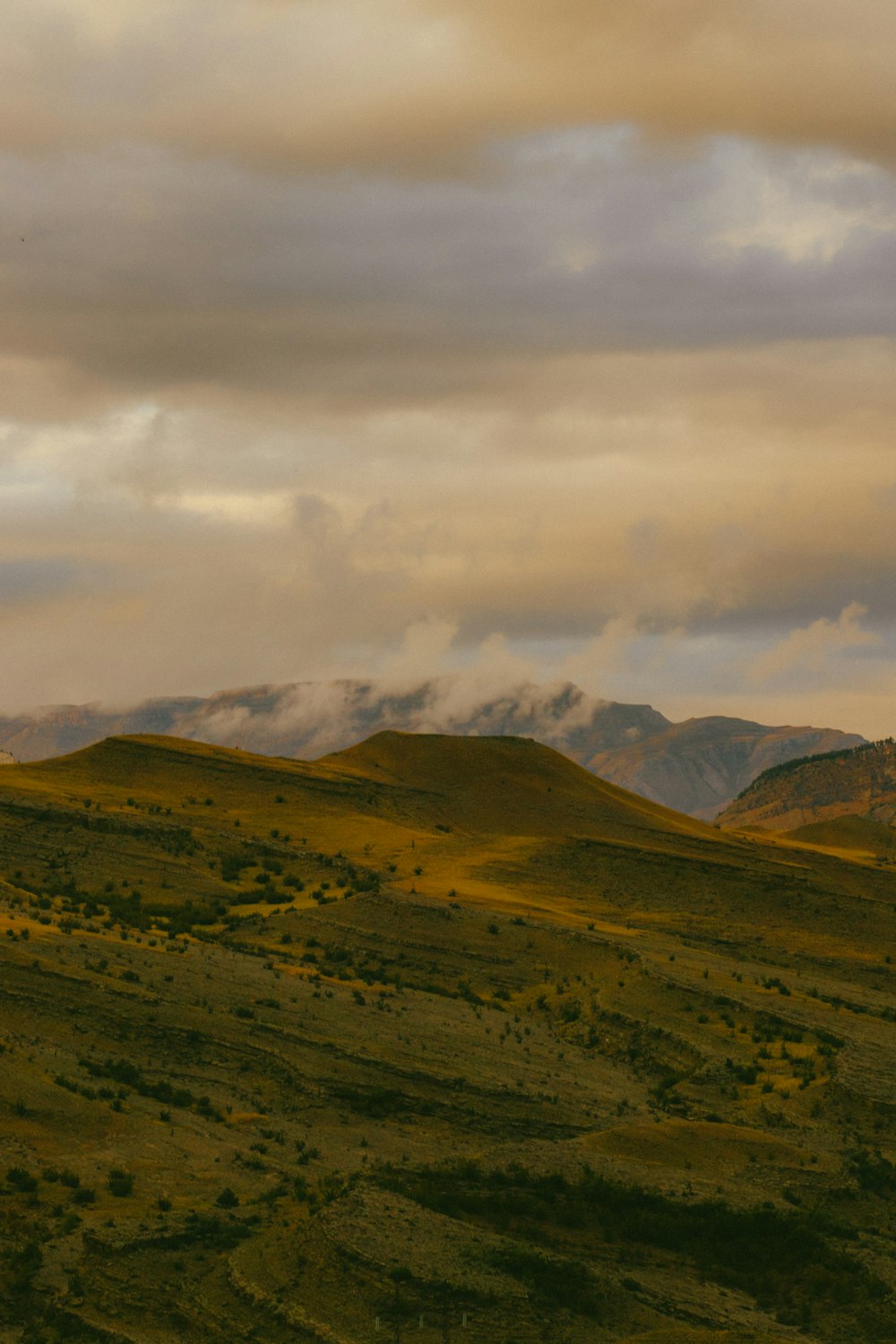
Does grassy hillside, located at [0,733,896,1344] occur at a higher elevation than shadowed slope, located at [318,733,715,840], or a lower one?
lower

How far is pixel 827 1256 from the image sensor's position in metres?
35.7

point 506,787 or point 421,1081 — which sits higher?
point 506,787

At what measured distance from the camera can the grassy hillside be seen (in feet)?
101

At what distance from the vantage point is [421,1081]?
45375 mm

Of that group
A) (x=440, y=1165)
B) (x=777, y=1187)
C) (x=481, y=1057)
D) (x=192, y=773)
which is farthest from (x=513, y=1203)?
(x=192, y=773)

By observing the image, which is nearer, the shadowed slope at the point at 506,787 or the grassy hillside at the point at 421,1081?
the grassy hillside at the point at 421,1081

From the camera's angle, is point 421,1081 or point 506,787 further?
point 506,787

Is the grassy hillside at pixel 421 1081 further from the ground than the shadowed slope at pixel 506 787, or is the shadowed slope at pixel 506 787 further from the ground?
the shadowed slope at pixel 506 787

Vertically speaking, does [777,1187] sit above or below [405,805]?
below

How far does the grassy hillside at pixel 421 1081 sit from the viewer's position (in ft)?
101

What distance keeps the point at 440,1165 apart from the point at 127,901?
104 ft

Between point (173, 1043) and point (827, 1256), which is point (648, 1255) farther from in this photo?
point (173, 1043)

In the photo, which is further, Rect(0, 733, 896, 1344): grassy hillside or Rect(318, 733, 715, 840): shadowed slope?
Rect(318, 733, 715, 840): shadowed slope

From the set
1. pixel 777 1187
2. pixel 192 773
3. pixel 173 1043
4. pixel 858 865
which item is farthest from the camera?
pixel 858 865
